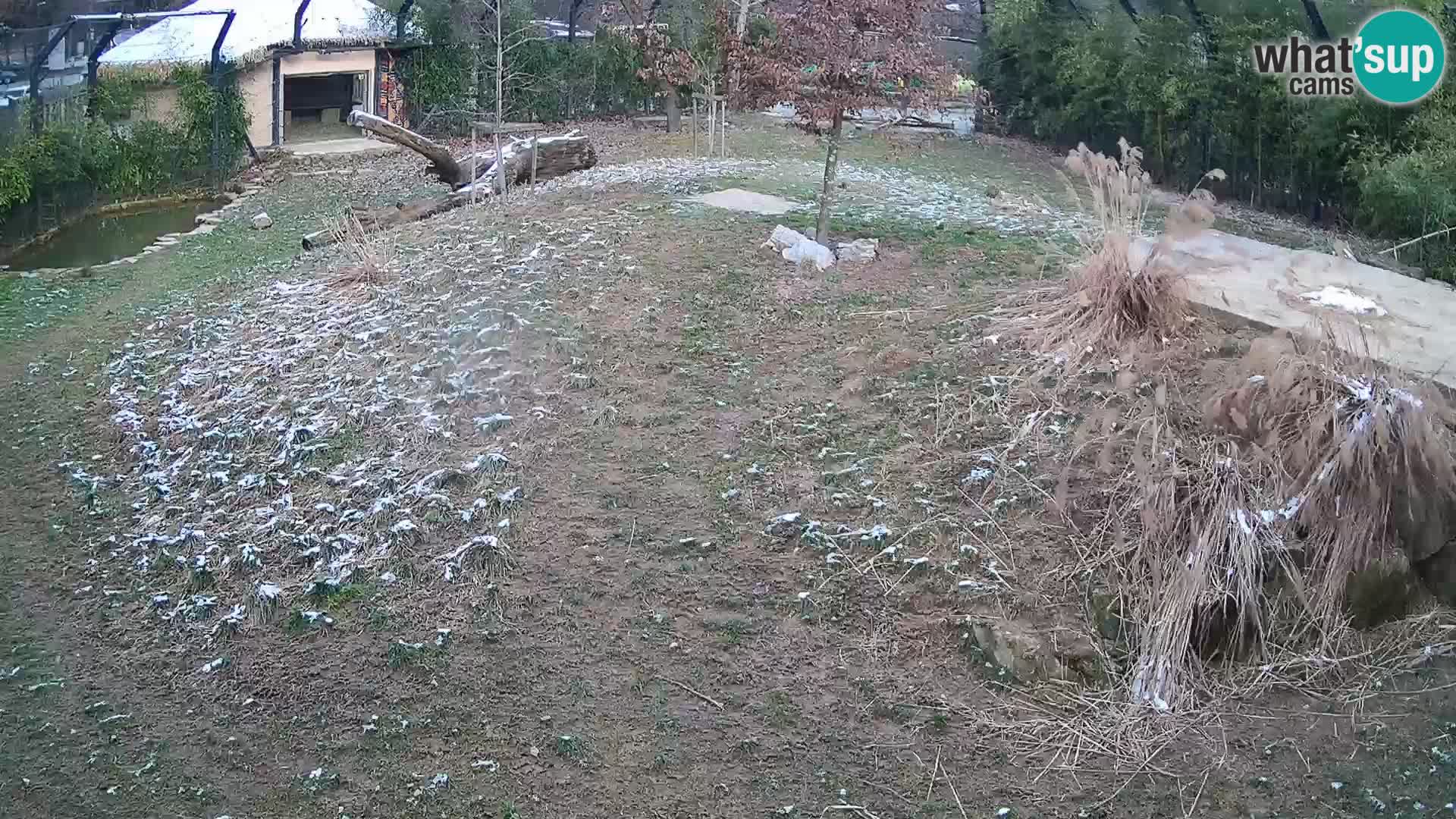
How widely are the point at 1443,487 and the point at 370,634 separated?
11.4ft

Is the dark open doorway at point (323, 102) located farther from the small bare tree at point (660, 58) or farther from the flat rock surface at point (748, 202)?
the flat rock surface at point (748, 202)

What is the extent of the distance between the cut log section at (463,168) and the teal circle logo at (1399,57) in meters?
6.81

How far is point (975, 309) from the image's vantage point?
5914 millimetres

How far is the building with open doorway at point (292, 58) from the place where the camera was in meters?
15.1

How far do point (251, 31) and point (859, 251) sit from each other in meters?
12.2

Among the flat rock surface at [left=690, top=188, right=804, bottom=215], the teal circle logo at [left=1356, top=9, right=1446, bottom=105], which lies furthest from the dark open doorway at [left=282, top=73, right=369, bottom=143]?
the teal circle logo at [left=1356, top=9, right=1446, bottom=105]

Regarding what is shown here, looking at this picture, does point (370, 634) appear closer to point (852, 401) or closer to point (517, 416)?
point (517, 416)

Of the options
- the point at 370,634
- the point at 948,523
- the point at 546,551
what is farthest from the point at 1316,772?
the point at 370,634

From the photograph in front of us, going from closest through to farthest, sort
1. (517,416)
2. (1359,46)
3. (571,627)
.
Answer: (571,627) < (517,416) < (1359,46)

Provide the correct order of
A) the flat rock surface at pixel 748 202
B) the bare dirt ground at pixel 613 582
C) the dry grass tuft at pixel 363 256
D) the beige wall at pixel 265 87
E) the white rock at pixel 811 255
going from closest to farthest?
the bare dirt ground at pixel 613 582 → the white rock at pixel 811 255 → the dry grass tuft at pixel 363 256 → the flat rock surface at pixel 748 202 → the beige wall at pixel 265 87

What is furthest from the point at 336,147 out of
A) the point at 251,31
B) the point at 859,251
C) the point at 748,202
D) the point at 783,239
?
the point at 859,251

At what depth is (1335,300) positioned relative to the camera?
18.0ft

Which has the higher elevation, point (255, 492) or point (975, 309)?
point (975, 309)

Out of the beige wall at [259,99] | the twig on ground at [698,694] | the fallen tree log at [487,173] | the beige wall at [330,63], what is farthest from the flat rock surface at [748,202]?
the beige wall at [330,63]
